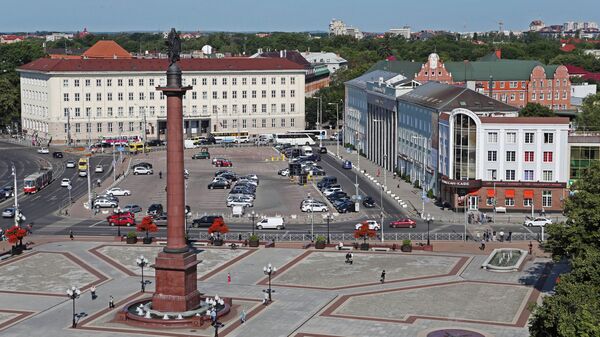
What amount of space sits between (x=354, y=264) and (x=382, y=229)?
456 inches

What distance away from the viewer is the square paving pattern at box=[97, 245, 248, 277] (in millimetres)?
80950

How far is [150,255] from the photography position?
283ft

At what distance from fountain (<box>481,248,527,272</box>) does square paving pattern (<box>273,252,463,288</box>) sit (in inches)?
107

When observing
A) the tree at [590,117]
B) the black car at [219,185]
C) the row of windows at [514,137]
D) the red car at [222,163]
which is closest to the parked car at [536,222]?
the row of windows at [514,137]

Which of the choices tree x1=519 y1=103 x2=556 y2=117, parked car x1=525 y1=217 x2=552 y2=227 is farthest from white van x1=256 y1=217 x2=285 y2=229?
tree x1=519 y1=103 x2=556 y2=117

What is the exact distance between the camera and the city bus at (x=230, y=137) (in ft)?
596

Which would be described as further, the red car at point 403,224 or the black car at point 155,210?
the black car at point 155,210

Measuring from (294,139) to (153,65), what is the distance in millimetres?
28932

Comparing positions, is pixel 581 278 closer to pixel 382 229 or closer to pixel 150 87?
pixel 382 229

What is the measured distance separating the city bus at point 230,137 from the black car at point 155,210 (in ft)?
236

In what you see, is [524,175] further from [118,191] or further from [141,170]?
[141,170]

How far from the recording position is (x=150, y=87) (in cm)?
18462

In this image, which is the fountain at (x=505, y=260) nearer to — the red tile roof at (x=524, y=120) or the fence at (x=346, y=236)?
the fence at (x=346, y=236)

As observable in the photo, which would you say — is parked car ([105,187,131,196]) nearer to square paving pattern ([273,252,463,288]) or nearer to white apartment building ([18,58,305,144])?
square paving pattern ([273,252,463,288])
